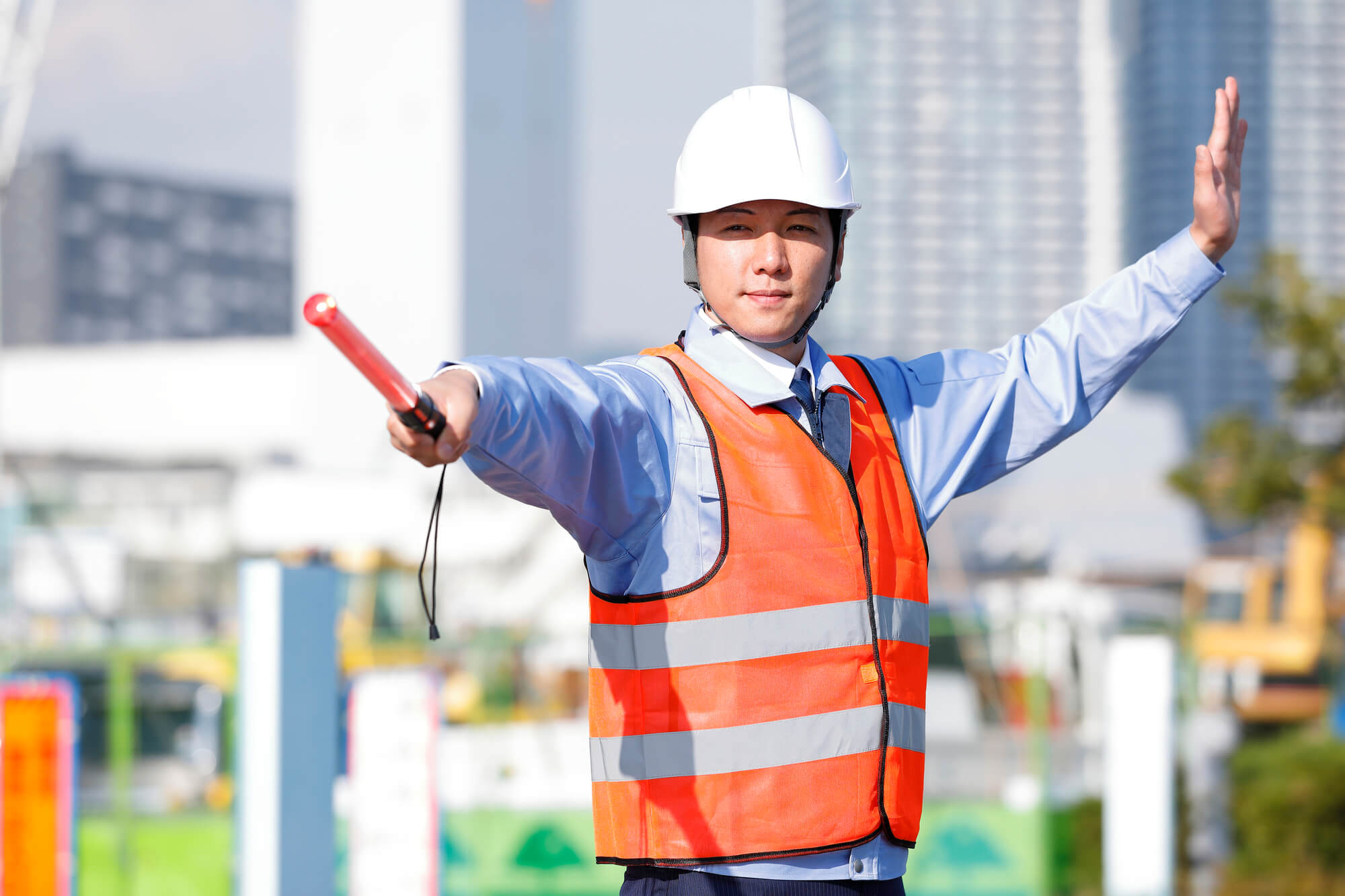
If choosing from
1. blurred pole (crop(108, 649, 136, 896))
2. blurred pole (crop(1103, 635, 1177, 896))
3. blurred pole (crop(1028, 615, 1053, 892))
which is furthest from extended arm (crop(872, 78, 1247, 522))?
blurred pole (crop(108, 649, 136, 896))

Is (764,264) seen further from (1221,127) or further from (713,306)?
(1221,127)

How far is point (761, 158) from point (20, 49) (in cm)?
4105

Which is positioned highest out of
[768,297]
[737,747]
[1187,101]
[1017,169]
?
[1017,169]

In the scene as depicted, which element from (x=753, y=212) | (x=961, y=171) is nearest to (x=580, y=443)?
(x=753, y=212)

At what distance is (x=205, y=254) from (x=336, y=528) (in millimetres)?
69413

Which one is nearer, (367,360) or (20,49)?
(367,360)

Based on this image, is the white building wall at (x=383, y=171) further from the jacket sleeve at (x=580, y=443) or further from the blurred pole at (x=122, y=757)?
the jacket sleeve at (x=580, y=443)

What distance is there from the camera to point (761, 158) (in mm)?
2199

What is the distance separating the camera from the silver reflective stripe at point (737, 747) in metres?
2.02

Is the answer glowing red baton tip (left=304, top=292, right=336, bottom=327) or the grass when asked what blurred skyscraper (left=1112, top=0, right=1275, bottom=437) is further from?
glowing red baton tip (left=304, top=292, right=336, bottom=327)

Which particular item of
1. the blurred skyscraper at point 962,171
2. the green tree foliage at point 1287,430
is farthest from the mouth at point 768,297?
the blurred skyscraper at point 962,171

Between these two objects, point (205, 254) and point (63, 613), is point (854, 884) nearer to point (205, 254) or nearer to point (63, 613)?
point (63, 613)

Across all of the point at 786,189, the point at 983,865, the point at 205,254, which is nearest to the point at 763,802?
the point at 786,189

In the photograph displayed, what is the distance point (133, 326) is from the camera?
3580 inches
